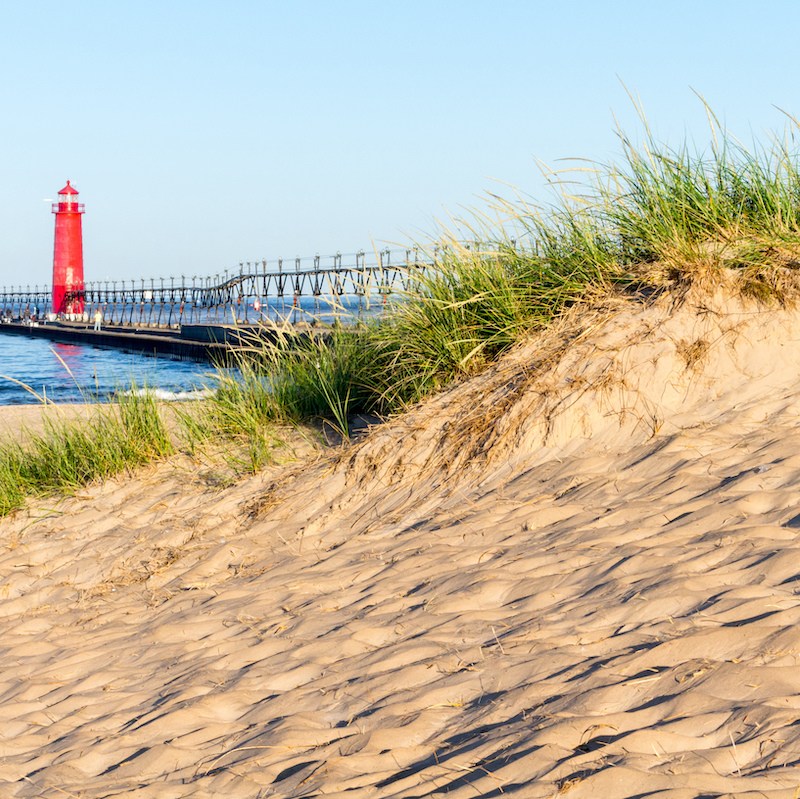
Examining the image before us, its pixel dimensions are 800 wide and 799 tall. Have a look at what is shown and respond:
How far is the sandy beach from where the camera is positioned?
240cm

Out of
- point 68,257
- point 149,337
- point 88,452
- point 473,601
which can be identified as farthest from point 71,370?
point 68,257

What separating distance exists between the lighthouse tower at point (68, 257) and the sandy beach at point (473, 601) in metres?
56.2

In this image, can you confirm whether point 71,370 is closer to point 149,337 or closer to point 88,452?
point 88,452

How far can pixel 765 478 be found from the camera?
3.92 metres

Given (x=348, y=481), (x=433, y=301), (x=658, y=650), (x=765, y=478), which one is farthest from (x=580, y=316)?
(x=658, y=650)

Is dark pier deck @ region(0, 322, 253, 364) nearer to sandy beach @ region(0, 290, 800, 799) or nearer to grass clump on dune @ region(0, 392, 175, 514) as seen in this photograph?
grass clump on dune @ region(0, 392, 175, 514)

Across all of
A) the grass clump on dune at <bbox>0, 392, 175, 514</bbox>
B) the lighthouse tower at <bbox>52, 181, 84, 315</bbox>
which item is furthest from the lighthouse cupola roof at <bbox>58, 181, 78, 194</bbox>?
the grass clump on dune at <bbox>0, 392, 175, 514</bbox>

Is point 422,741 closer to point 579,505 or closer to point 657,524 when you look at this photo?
point 657,524

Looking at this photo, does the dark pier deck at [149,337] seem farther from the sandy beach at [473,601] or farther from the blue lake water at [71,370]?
the sandy beach at [473,601]

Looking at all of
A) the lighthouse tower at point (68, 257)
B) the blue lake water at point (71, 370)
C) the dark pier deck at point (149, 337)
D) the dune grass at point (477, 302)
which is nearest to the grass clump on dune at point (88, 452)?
the dune grass at point (477, 302)

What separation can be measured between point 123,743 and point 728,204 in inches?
181

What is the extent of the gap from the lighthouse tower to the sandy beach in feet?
184

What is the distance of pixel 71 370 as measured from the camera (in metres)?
18.7

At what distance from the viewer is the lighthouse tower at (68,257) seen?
58438mm
